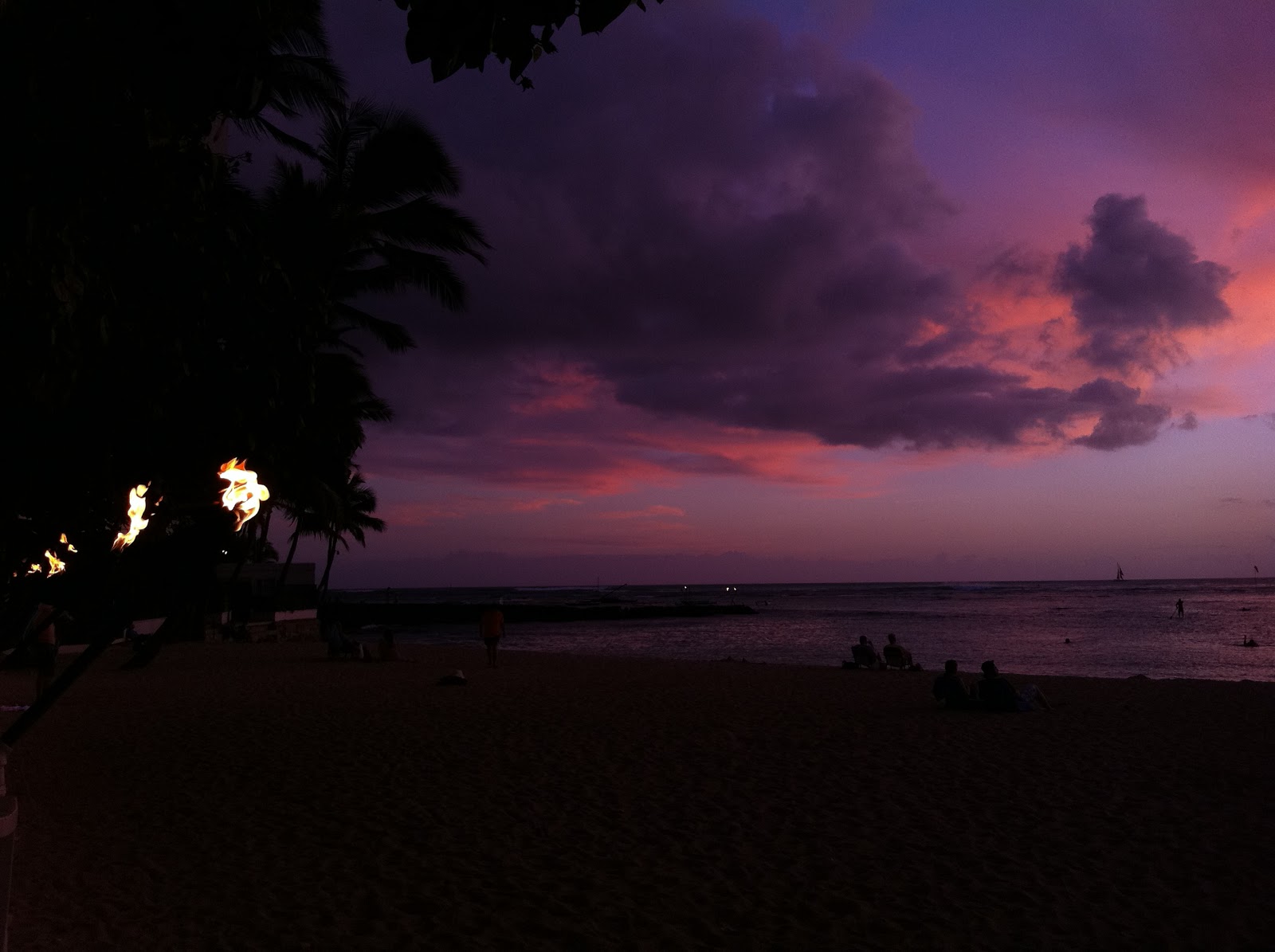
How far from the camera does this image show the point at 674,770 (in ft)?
28.5

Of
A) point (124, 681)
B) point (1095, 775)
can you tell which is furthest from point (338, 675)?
point (1095, 775)

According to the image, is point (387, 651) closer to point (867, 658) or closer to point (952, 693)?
point (867, 658)

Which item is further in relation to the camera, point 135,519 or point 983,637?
point 983,637

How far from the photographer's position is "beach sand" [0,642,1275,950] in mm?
4738

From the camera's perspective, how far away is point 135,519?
5.39 metres

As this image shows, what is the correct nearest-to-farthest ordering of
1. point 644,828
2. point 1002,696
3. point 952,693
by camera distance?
point 644,828
point 1002,696
point 952,693

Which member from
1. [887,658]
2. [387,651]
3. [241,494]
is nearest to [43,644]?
[241,494]

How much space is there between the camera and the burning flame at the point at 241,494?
531 cm

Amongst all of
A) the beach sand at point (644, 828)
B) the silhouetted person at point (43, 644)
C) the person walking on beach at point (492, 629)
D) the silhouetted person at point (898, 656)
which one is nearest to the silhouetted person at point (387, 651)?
the person walking on beach at point (492, 629)

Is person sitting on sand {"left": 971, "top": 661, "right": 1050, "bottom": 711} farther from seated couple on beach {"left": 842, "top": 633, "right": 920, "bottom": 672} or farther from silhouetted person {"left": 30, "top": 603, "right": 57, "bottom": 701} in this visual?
silhouetted person {"left": 30, "top": 603, "right": 57, "bottom": 701}

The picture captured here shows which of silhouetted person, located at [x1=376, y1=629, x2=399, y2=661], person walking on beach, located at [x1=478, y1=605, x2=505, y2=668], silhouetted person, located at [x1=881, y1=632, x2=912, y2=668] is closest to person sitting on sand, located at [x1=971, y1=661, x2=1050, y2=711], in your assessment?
silhouetted person, located at [x1=881, y1=632, x2=912, y2=668]

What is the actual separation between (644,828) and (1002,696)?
25.5 feet

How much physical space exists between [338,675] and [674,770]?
11361 mm

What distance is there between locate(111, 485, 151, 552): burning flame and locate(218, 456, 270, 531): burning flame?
46 cm
